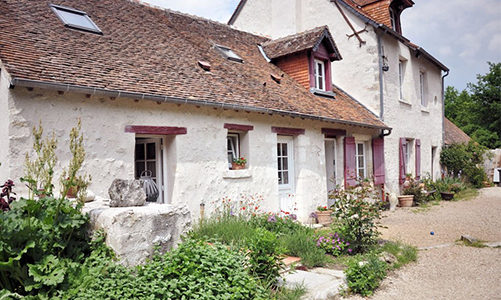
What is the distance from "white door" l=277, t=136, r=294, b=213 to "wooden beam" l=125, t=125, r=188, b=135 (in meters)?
2.87

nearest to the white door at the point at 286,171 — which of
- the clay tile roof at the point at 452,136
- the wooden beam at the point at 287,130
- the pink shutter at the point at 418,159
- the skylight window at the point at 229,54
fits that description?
the wooden beam at the point at 287,130

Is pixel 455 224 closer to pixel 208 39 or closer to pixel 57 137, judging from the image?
pixel 208 39

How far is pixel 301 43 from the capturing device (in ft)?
34.7

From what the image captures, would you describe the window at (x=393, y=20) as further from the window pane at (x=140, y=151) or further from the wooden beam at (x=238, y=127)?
the window pane at (x=140, y=151)

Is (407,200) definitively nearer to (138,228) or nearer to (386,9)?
(386,9)

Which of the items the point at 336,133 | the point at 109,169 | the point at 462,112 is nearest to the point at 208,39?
the point at 336,133

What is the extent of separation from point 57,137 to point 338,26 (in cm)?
969

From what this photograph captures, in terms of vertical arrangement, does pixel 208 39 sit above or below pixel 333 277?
above

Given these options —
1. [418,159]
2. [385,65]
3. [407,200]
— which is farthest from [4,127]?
[418,159]

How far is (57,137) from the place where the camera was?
5270 millimetres

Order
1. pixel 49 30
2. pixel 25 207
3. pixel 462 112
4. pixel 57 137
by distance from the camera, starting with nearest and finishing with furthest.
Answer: pixel 25 207
pixel 57 137
pixel 49 30
pixel 462 112

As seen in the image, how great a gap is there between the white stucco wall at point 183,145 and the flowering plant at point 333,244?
2.12m

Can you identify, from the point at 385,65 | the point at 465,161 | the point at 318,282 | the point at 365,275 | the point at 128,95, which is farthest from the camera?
the point at 465,161

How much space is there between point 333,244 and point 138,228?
310 cm
